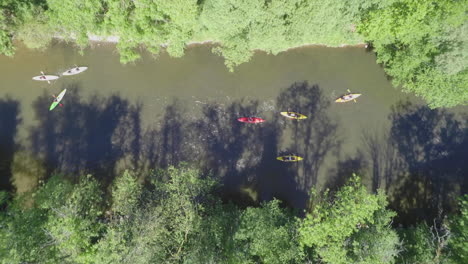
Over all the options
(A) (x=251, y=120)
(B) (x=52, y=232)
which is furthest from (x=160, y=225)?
(A) (x=251, y=120)

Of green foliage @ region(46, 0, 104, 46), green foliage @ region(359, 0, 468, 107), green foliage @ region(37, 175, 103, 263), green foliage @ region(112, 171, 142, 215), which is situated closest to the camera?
green foliage @ region(359, 0, 468, 107)

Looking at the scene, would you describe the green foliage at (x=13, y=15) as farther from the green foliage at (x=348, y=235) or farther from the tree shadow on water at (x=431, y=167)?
the tree shadow on water at (x=431, y=167)

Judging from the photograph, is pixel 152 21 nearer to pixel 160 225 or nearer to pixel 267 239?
pixel 160 225

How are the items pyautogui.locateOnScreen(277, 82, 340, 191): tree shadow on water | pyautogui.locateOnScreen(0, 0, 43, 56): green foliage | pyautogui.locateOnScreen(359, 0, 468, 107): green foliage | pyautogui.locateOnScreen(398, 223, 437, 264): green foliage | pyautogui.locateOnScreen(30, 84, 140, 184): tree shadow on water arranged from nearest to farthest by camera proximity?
pyautogui.locateOnScreen(359, 0, 468, 107): green foliage
pyautogui.locateOnScreen(398, 223, 437, 264): green foliage
pyautogui.locateOnScreen(0, 0, 43, 56): green foliage
pyautogui.locateOnScreen(30, 84, 140, 184): tree shadow on water
pyautogui.locateOnScreen(277, 82, 340, 191): tree shadow on water

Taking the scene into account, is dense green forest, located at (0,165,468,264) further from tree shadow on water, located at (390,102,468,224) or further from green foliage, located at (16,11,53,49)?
green foliage, located at (16,11,53,49)

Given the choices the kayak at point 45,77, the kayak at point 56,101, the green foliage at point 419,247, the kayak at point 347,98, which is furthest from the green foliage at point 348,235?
the kayak at point 45,77

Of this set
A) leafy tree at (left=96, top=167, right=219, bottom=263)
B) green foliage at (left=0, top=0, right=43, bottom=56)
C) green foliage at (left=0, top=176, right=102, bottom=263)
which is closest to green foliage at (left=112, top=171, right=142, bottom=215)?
leafy tree at (left=96, top=167, right=219, bottom=263)

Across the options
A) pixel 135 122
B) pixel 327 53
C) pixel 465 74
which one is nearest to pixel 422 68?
pixel 465 74
